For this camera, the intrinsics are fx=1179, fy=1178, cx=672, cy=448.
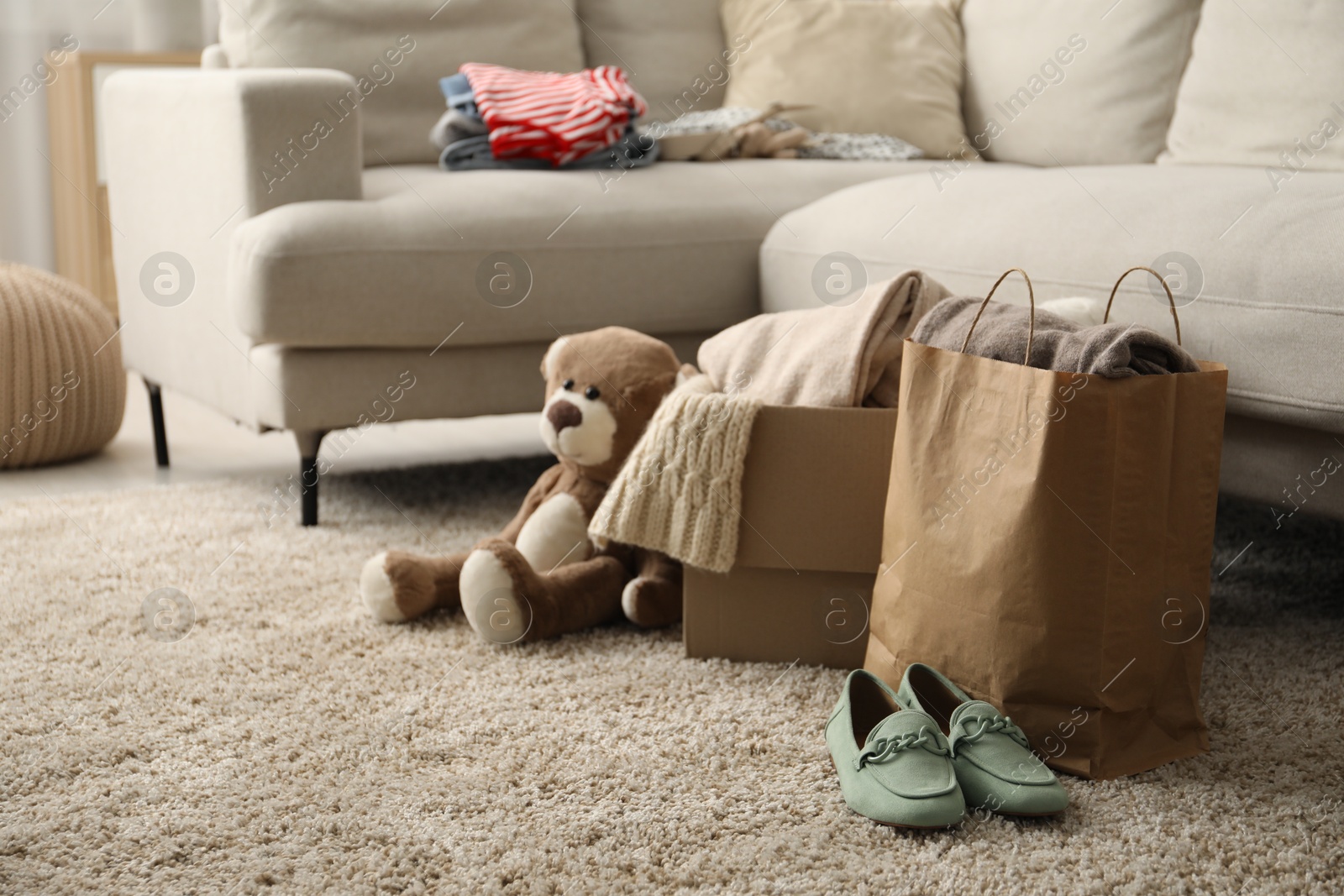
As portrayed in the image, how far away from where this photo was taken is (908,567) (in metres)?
1.01

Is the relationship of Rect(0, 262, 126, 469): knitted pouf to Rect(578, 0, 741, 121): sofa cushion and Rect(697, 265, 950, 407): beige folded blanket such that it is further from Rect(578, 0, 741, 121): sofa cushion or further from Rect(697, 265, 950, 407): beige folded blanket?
Rect(697, 265, 950, 407): beige folded blanket

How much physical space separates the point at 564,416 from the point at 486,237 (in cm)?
42

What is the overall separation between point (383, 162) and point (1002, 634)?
1530 mm

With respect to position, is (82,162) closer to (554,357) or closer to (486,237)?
(486,237)

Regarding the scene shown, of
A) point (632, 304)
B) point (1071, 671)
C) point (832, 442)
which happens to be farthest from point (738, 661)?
point (632, 304)

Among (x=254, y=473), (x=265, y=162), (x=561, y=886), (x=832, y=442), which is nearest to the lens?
(x=561, y=886)

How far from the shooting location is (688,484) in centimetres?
114

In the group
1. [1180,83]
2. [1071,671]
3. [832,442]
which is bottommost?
[1071,671]

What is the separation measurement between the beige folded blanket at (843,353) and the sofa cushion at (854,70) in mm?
1174

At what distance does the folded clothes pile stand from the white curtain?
167 centimetres

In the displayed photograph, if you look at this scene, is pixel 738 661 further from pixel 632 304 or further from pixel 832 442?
pixel 632 304

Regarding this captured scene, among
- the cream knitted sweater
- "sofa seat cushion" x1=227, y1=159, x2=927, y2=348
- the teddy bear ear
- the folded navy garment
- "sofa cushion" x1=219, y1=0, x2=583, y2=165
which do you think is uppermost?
"sofa cushion" x1=219, y1=0, x2=583, y2=165

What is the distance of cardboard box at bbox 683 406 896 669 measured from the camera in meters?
1.11

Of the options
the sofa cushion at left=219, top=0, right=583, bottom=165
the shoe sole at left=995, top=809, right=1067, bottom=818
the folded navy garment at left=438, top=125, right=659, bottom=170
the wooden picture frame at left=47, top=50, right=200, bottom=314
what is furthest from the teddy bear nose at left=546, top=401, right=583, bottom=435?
the wooden picture frame at left=47, top=50, right=200, bottom=314
